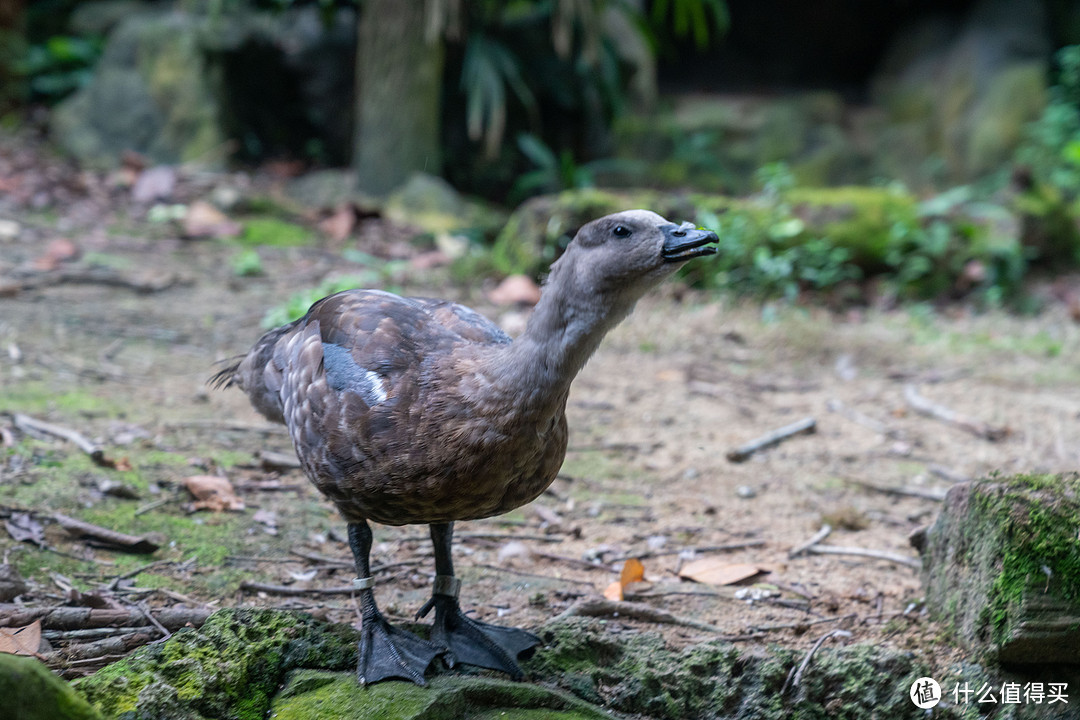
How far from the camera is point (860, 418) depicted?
16.5ft

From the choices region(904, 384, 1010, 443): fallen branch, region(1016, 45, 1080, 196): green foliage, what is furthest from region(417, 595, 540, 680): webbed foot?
region(1016, 45, 1080, 196): green foliage

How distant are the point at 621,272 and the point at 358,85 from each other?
6776 millimetres

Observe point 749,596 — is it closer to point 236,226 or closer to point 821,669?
point 821,669

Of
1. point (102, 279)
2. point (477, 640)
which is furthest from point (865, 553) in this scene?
point (102, 279)

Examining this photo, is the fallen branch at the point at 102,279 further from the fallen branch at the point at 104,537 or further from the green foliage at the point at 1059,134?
the green foliage at the point at 1059,134

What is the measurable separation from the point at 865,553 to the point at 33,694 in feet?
8.93

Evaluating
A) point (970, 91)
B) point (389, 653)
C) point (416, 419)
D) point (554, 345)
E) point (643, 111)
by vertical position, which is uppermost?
point (970, 91)

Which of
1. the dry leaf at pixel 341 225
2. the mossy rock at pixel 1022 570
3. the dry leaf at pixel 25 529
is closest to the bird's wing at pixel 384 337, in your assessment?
the dry leaf at pixel 25 529

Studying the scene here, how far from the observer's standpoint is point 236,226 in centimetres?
741

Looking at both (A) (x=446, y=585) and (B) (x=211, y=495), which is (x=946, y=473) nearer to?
(A) (x=446, y=585)

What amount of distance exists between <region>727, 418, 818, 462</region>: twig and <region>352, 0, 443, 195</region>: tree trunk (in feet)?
15.5

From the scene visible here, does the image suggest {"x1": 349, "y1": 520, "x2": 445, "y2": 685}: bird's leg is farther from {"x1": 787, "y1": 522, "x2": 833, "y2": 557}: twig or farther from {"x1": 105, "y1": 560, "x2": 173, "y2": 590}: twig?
{"x1": 787, "y1": 522, "x2": 833, "y2": 557}: twig

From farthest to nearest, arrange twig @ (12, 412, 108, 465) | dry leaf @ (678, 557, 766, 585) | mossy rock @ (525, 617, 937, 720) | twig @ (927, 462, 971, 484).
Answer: twig @ (927, 462, 971, 484), twig @ (12, 412, 108, 465), dry leaf @ (678, 557, 766, 585), mossy rock @ (525, 617, 937, 720)

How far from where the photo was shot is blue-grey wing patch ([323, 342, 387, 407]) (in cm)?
255
